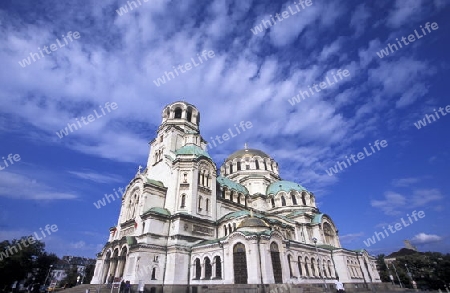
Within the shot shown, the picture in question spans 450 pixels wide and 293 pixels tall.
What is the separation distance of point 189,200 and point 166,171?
6.07m

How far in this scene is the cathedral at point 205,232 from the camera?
21250mm

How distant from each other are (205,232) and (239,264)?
771cm

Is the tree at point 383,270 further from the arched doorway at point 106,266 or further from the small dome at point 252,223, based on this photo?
the arched doorway at point 106,266

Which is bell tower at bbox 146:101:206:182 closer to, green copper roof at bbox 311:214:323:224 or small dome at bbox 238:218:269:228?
small dome at bbox 238:218:269:228

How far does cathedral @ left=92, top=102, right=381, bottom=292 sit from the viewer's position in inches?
837

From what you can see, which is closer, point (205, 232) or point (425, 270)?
point (205, 232)

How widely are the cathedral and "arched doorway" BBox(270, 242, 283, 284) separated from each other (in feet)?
0.26

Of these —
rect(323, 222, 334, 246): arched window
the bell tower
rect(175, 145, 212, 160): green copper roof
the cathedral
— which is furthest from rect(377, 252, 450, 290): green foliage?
the bell tower

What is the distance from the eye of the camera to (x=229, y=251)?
21312 mm

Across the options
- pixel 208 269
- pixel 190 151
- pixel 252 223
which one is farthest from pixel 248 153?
pixel 208 269

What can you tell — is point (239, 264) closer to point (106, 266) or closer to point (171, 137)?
point (106, 266)

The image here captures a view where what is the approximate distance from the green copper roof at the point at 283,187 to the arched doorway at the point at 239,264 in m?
20.8

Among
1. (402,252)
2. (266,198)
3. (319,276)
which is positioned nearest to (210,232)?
(319,276)

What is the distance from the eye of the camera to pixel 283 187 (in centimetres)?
4078
